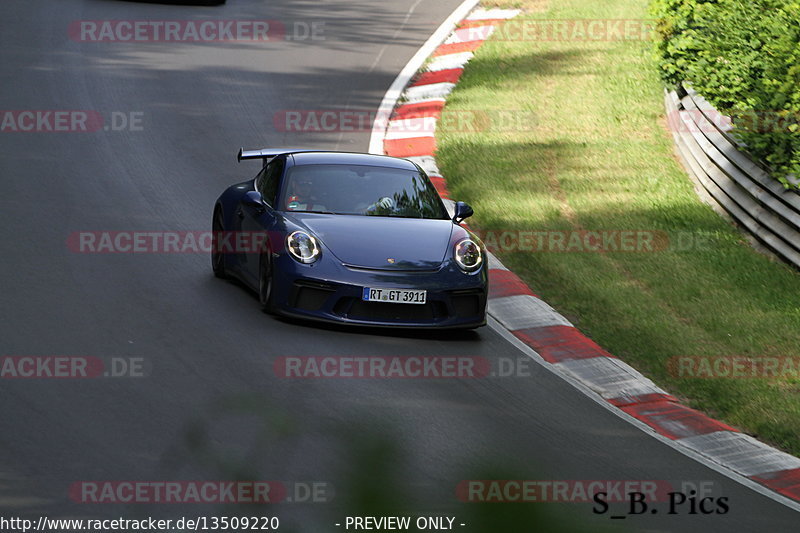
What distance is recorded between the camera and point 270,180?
36.3ft

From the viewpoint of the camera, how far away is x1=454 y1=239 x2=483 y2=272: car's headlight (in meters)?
9.80

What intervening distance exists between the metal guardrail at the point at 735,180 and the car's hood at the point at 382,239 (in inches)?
154

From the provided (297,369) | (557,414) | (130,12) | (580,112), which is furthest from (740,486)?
(130,12)

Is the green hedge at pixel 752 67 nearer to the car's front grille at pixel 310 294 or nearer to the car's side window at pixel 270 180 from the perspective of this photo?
the car's side window at pixel 270 180

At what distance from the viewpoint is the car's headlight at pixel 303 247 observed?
949cm

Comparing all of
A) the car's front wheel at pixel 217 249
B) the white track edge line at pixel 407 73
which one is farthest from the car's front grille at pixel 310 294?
the white track edge line at pixel 407 73

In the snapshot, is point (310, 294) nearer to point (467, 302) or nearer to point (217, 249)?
point (467, 302)

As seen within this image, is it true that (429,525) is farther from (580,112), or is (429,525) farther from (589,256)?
(580,112)

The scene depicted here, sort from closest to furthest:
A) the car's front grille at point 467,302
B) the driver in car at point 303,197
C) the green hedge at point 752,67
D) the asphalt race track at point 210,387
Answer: the asphalt race track at point 210,387 < the car's front grille at point 467,302 < the driver in car at point 303,197 < the green hedge at point 752,67

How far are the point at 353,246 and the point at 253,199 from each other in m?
1.34

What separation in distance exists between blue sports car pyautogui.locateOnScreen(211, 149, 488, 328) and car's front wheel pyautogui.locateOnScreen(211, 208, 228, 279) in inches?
0.6

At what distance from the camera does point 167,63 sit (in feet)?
64.3

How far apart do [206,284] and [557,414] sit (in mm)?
3851

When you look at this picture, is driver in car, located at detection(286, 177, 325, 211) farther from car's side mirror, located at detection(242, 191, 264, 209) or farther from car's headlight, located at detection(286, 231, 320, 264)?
car's headlight, located at detection(286, 231, 320, 264)
